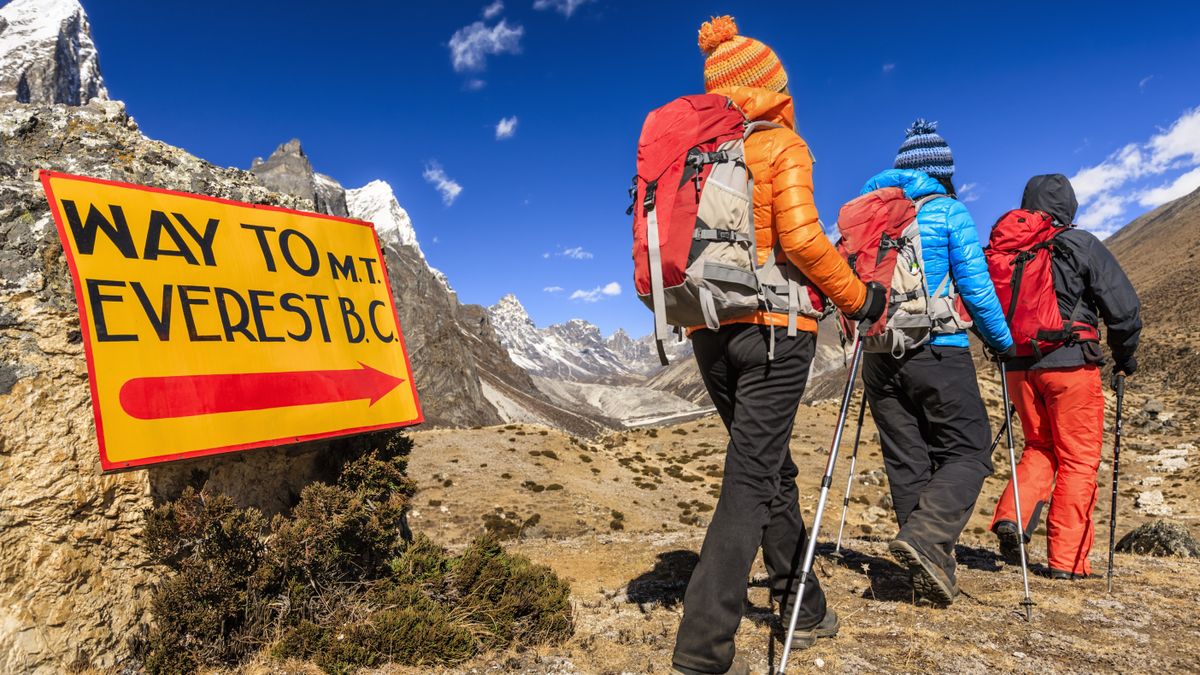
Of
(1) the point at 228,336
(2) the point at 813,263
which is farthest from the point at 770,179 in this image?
(1) the point at 228,336

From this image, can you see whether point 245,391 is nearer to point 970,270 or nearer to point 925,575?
point 925,575

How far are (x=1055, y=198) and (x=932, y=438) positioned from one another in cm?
366

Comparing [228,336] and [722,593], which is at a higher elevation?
[228,336]

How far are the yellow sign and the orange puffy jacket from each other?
3922 mm

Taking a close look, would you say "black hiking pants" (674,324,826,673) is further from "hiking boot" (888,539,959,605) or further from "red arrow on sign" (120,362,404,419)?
"red arrow on sign" (120,362,404,419)

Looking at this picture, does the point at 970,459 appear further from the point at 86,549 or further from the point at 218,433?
the point at 86,549

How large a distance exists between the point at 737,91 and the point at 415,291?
166 m

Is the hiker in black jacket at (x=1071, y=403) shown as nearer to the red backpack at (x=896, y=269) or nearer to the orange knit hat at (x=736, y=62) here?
the red backpack at (x=896, y=269)

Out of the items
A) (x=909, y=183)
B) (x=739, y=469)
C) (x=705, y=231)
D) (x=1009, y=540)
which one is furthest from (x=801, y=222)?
(x=1009, y=540)

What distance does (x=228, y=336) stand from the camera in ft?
15.9

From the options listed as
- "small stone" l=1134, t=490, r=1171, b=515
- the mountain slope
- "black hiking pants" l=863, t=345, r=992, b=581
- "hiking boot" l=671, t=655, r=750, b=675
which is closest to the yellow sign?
"hiking boot" l=671, t=655, r=750, b=675

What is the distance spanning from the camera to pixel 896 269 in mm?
5402

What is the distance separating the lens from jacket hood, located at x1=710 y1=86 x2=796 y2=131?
3.99 metres

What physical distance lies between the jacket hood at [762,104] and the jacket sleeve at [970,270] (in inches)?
101
